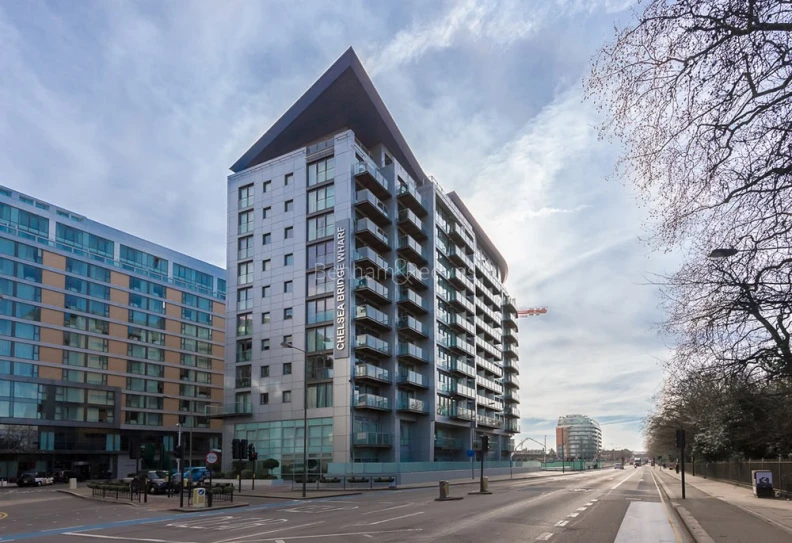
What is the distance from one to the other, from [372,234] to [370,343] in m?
10.2

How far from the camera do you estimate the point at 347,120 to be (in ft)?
217

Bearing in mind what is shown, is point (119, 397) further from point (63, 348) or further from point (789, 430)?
point (789, 430)

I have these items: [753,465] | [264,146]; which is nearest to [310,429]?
[264,146]

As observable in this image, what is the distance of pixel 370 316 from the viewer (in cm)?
6022

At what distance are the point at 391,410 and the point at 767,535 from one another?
48347 mm

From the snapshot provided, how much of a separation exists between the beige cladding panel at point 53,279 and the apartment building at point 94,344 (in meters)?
0.13

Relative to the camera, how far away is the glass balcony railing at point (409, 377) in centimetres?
6519

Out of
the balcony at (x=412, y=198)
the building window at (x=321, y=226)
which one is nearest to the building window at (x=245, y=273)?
the building window at (x=321, y=226)

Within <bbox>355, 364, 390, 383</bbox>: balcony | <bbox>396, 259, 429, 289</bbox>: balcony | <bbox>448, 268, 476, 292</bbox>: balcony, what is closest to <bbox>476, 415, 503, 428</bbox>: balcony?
<bbox>448, 268, 476, 292</bbox>: balcony

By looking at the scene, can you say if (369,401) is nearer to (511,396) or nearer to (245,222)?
(245,222)

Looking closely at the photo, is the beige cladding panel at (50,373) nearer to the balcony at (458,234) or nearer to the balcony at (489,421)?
the balcony at (458,234)

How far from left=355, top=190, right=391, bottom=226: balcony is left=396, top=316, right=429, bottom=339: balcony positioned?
9.94m

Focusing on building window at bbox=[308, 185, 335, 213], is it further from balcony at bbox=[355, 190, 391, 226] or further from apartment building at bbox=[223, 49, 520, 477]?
balcony at bbox=[355, 190, 391, 226]

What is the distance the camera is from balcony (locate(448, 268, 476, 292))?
8112 centimetres
